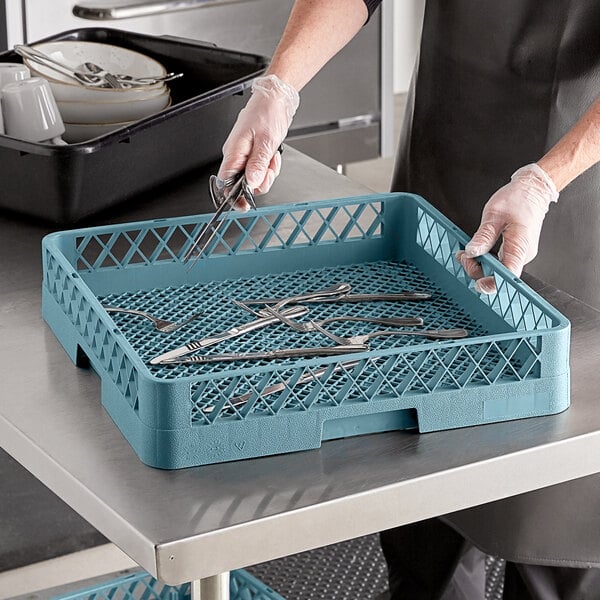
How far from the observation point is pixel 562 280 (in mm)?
1864

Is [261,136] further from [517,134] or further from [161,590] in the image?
[161,590]

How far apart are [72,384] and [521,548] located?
2.50ft

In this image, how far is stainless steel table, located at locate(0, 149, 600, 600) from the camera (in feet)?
3.53

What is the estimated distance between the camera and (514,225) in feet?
4.68

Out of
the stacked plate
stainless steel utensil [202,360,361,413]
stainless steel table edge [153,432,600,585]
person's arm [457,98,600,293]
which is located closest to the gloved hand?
the stacked plate

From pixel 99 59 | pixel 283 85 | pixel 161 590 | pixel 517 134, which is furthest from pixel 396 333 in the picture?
pixel 99 59

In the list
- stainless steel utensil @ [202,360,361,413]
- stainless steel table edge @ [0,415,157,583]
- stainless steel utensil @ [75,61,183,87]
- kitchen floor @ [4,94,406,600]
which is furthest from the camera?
kitchen floor @ [4,94,406,600]

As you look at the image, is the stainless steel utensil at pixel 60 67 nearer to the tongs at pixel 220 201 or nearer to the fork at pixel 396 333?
the tongs at pixel 220 201

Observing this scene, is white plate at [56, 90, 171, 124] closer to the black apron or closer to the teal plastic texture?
the black apron

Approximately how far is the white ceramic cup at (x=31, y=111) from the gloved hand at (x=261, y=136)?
272mm

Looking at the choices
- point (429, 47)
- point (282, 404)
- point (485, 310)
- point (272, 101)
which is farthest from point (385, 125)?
point (282, 404)

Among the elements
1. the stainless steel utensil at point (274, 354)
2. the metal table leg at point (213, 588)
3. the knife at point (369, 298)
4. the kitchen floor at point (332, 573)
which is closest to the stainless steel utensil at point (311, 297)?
the knife at point (369, 298)

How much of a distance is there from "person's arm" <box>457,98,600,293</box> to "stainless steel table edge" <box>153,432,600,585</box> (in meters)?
0.24

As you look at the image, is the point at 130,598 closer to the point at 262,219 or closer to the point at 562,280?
the point at 262,219
